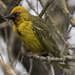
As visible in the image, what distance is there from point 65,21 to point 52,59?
0.90 meters

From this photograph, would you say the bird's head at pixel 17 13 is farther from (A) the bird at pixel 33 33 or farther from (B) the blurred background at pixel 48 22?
(B) the blurred background at pixel 48 22

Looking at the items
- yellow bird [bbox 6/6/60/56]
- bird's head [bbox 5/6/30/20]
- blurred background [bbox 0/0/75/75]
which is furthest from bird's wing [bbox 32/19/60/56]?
bird's head [bbox 5/6/30/20]

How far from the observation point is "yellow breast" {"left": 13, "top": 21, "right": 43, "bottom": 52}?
5129mm

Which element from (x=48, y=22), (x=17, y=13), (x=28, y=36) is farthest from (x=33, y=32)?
(x=17, y=13)

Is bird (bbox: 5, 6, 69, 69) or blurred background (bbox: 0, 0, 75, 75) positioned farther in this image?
bird (bbox: 5, 6, 69, 69)

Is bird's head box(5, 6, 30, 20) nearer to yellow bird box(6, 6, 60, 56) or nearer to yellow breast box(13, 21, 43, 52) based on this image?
yellow bird box(6, 6, 60, 56)

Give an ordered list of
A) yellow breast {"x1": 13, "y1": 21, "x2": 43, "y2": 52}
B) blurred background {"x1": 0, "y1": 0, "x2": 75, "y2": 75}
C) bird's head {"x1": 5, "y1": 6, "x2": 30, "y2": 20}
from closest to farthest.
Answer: blurred background {"x1": 0, "y1": 0, "x2": 75, "y2": 75} < yellow breast {"x1": 13, "y1": 21, "x2": 43, "y2": 52} < bird's head {"x1": 5, "y1": 6, "x2": 30, "y2": 20}

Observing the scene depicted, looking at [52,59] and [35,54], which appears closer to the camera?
[52,59]

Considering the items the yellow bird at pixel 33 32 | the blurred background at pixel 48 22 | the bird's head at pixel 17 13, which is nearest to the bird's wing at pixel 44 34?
the yellow bird at pixel 33 32

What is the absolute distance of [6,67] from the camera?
384 centimetres

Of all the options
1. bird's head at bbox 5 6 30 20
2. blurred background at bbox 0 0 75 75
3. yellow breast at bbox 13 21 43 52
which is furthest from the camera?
bird's head at bbox 5 6 30 20

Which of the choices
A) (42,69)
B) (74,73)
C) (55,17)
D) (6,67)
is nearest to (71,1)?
(55,17)

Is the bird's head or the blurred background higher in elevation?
the bird's head

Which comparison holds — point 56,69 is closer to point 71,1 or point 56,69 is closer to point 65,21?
point 65,21
